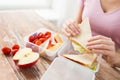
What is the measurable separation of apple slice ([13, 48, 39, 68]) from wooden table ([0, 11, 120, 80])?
1.0 inches

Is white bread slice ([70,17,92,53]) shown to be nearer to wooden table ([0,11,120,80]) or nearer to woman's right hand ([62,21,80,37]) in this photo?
woman's right hand ([62,21,80,37])

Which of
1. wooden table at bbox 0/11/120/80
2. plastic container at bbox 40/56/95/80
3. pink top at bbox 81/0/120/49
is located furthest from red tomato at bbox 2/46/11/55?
pink top at bbox 81/0/120/49

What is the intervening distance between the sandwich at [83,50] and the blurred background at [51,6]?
37.8 inches

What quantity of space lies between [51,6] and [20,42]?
1.10 meters

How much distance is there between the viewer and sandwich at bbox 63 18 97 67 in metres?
0.89

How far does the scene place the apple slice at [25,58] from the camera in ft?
2.87

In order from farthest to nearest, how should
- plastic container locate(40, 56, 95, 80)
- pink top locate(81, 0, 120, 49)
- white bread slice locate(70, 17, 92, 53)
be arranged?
pink top locate(81, 0, 120, 49) → white bread slice locate(70, 17, 92, 53) → plastic container locate(40, 56, 95, 80)

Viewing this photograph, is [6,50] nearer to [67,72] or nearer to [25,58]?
[25,58]

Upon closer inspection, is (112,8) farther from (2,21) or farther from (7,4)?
(7,4)

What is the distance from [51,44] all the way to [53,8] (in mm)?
1149

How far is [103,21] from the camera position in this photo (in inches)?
45.1

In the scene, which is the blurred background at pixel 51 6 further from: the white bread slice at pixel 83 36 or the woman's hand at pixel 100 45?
the woman's hand at pixel 100 45

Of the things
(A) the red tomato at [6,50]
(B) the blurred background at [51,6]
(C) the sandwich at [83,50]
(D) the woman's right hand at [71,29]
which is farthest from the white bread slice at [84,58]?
(B) the blurred background at [51,6]

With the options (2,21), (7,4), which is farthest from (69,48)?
(7,4)
